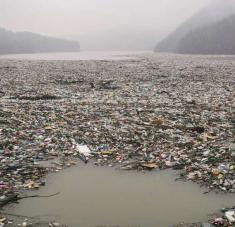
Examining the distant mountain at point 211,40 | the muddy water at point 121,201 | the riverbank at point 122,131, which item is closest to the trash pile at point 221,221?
the muddy water at point 121,201

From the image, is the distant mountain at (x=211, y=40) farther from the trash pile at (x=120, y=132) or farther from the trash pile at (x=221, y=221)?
the trash pile at (x=221, y=221)

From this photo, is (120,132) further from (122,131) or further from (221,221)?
(221,221)

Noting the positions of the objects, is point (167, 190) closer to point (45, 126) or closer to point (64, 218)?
point (64, 218)

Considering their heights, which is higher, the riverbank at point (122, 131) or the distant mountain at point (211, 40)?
the distant mountain at point (211, 40)

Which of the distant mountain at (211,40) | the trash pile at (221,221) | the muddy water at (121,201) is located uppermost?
the distant mountain at (211,40)

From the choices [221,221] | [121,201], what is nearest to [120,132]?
[121,201]

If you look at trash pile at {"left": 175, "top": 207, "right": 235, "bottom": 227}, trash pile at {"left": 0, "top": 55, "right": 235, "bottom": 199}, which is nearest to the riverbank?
trash pile at {"left": 0, "top": 55, "right": 235, "bottom": 199}
